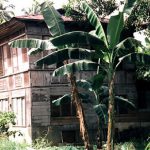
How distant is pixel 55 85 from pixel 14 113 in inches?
104

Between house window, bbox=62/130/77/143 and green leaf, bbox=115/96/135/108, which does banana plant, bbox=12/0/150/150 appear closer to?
green leaf, bbox=115/96/135/108

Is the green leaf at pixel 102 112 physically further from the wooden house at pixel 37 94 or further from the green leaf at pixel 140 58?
the wooden house at pixel 37 94

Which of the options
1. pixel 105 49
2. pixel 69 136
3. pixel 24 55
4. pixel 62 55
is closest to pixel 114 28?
pixel 105 49

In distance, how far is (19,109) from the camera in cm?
2083

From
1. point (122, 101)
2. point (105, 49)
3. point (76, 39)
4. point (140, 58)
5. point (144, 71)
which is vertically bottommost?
point (122, 101)

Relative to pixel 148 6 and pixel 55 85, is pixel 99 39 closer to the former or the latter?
pixel 148 6

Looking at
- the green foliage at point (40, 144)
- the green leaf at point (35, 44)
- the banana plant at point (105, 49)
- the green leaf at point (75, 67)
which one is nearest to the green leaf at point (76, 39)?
the banana plant at point (105, 49)

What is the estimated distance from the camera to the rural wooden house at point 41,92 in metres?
19.5

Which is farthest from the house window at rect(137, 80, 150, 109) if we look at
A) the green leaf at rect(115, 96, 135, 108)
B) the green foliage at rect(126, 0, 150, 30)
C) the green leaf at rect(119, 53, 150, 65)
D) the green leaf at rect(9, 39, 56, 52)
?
the green leaf at rect(9, 39, 56, 52)

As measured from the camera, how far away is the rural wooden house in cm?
1945

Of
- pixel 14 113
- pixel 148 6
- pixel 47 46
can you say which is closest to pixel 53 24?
pixel 47 46

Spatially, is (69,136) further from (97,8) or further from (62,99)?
(97,8)

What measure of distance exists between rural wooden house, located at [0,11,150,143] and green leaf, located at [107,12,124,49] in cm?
713

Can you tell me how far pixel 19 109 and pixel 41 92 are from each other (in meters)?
2.04
